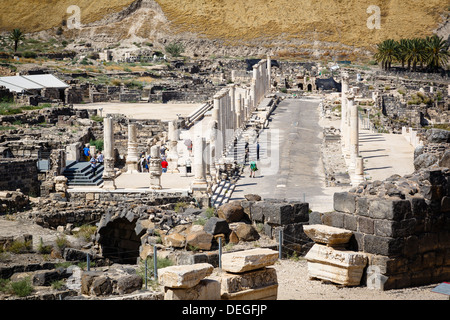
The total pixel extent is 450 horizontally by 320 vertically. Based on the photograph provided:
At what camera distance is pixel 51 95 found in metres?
55.8

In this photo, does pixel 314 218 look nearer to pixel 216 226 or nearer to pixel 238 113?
pixel 216 226

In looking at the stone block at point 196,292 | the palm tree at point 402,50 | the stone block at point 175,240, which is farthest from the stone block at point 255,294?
the palm tree at point 402,50

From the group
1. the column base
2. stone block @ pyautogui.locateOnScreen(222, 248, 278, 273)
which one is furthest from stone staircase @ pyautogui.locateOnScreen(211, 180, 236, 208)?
stone block @ pyautogui.locateOnScreen(222, 248, 278, 273)

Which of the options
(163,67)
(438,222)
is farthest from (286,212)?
(163,67)

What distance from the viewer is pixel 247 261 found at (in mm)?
11953

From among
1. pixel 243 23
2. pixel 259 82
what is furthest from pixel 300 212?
pixel 243 23

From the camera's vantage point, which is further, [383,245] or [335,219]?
[335,219]

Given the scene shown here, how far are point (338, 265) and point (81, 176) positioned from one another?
1730cm

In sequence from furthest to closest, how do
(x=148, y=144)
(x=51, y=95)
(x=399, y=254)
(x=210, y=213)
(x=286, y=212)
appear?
1. (x=51, y=95)
2. (x=148, y=144)
3. (x=210, y=213)
4. (x=286, y=212)
5. (x=399, y=254)

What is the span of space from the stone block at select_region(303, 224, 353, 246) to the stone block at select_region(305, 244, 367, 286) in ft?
0.43

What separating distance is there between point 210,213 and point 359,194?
217 inches

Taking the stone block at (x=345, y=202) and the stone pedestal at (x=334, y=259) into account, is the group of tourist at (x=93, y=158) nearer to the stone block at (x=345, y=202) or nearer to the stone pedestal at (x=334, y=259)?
the stone block at (x=345, y=202)

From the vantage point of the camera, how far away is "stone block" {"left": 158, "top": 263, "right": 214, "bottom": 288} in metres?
10.7
